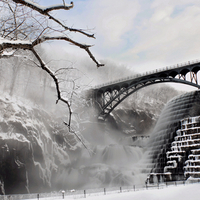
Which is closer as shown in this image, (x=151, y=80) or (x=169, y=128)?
(x=169, y=128)

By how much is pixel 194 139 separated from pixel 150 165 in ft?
18.1

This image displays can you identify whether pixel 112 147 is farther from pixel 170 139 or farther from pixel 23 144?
pixel 23 144

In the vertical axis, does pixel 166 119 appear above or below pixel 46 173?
above

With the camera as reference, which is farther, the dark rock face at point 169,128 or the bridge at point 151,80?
the bridge at point 151,80

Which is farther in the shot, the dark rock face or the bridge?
the bridge

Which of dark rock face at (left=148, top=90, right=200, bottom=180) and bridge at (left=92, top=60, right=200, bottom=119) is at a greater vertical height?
bridge at (left=92, top=60, right=200, bottom=119)

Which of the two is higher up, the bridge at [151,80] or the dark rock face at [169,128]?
the bridge at [151,80]

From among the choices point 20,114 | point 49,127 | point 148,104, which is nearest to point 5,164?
point 20,114

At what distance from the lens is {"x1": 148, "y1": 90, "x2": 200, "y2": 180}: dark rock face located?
2116 cm

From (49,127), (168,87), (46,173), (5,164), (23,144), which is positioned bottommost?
(46,173)

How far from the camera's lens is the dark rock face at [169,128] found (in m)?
21.2

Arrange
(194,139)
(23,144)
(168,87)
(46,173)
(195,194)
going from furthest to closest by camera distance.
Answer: (168,87) < (46,173) < (23,144) < (194,139) < (195,194)

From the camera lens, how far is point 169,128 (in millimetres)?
23984

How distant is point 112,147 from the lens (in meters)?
30.5
